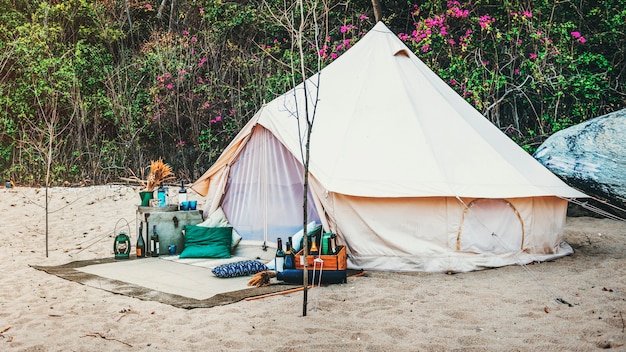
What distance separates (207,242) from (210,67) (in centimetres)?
482

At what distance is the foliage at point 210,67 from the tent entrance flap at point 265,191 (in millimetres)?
2655

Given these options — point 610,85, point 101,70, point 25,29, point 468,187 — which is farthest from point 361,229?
point 25,29

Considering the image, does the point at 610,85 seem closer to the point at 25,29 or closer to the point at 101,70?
the point at 101,70

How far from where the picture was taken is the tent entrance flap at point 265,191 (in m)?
5.67

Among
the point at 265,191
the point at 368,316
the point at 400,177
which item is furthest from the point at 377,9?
the point at 368,316

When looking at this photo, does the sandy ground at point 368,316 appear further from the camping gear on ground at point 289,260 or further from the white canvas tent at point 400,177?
the camping gear on ground at point 289,260

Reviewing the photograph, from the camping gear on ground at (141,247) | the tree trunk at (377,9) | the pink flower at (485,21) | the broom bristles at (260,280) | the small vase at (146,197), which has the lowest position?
the broom bristles at (260,280)

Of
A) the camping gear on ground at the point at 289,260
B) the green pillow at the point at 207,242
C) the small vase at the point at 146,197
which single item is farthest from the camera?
the small vase at the point at 146,197

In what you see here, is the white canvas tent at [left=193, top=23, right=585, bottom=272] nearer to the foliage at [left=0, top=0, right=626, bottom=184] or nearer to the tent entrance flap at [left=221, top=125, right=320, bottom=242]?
the tent entrance flap at [left=221, top=125, right=320, bottom=242]

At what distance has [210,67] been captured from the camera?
9.77 m

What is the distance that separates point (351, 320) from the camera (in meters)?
3.34

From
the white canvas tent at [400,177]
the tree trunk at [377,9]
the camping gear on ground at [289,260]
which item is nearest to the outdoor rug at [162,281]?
the camping gear on ground at [289,260]

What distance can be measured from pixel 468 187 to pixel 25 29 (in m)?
8.33

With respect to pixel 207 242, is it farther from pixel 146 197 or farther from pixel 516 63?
pixel 516 63
